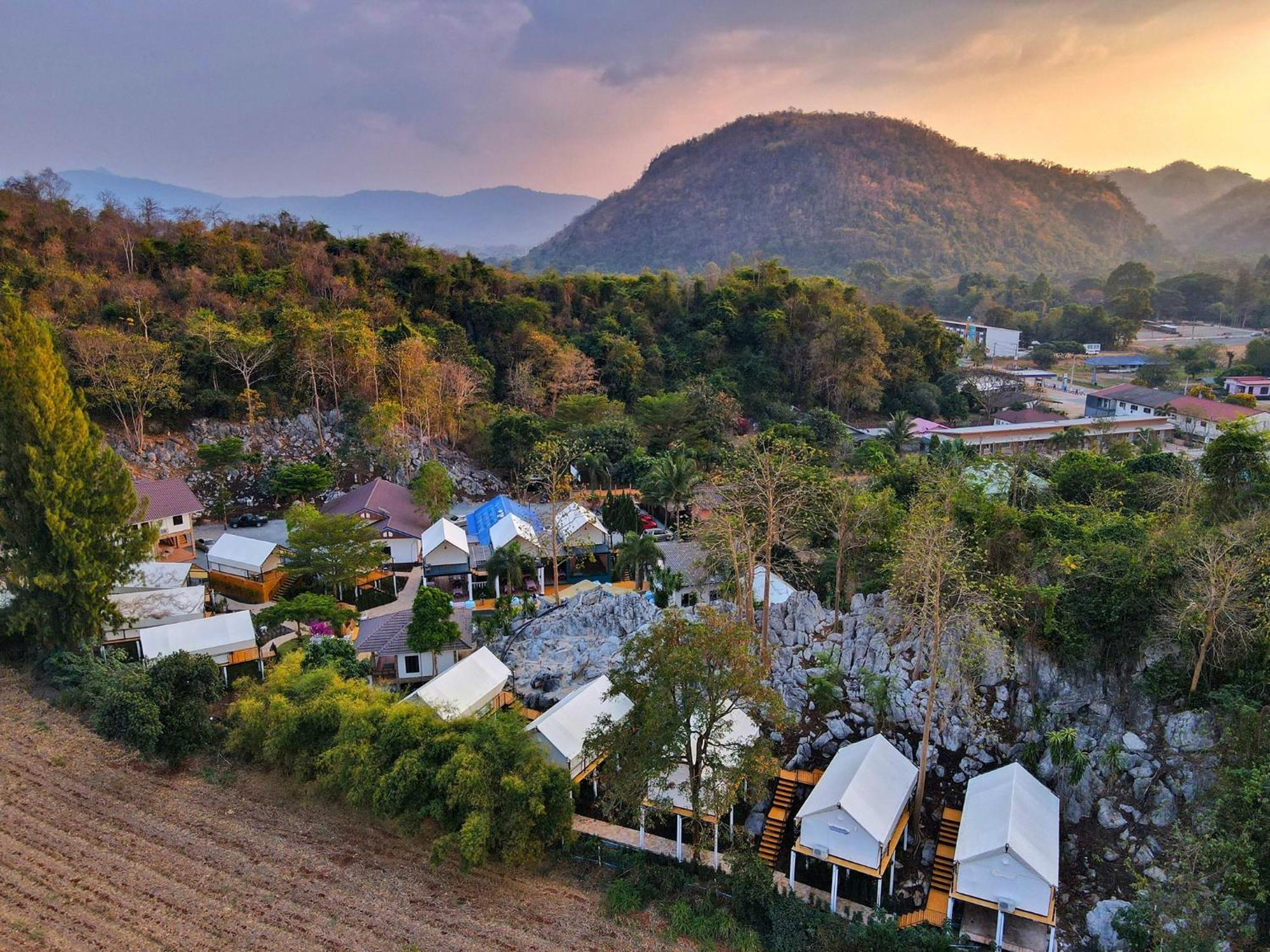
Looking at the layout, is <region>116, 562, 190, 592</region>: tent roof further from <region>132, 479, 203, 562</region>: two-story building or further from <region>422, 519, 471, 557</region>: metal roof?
<region>422, 519, 471, 557</region>: metal roof

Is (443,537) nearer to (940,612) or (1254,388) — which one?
(940,612)

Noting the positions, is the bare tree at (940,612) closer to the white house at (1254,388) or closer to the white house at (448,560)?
the white house at (448,560)

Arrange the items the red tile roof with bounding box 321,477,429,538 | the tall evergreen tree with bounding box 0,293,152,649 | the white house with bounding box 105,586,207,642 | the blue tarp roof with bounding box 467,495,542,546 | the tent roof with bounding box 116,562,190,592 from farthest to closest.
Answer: the blue tarp roof with bounding box 467,495,542,546 → the red tile roof with bounding box 321,477,429,538 → the tent roof with bounding box 116,562,190,592 → the white house with bounding box 105,586,207,642 → the tall evergreen tree with bounding box 0,293,152,649

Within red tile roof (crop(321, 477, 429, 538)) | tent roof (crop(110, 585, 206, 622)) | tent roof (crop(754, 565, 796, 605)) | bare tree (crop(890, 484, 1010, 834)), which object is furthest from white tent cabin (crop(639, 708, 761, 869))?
red tile roof (crop(321, 477, 429, 538))

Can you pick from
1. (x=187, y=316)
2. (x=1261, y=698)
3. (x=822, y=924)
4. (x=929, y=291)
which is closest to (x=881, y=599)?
(x=1261, y=698)

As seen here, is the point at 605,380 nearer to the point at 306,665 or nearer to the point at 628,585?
the point at 628,585
